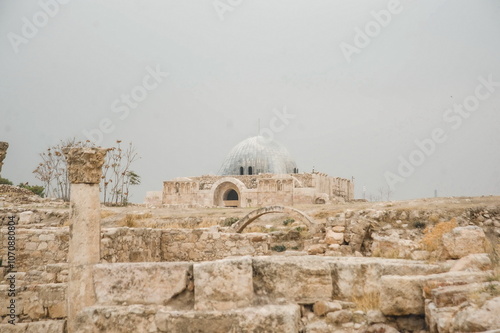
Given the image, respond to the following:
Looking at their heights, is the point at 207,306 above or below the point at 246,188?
below

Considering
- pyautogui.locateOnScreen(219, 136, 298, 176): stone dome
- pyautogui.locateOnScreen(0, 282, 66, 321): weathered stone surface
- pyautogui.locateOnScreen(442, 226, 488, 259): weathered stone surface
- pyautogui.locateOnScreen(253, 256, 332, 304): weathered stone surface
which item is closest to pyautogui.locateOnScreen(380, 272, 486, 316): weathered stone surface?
pyautogui.locateOnScreen(253, 256, 332, 304): weathered stone surface

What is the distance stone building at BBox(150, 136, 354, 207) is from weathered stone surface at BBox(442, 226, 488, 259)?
2802 centimetres

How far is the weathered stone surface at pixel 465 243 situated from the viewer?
4070 millimetres

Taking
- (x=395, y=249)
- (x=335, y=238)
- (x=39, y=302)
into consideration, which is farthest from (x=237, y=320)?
(x=335, y=238)

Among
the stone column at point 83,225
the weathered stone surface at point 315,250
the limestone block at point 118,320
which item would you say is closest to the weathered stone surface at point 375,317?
the limestone block at point 118,320

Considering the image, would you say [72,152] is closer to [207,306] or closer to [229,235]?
[207,306]

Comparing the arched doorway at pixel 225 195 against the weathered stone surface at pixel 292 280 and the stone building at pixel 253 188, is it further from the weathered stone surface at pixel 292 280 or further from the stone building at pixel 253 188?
the weathered stone surface at pixel 292 280

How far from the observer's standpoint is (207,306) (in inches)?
134

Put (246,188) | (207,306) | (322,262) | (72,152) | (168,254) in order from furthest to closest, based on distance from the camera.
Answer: (246,188) < (168,254) < (72,152) < (322,262) < (207,306)

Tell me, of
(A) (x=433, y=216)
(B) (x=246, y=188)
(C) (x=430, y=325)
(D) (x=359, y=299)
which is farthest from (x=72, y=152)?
(B) (x=246, y=188)

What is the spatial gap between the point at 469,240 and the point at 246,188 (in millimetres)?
30763

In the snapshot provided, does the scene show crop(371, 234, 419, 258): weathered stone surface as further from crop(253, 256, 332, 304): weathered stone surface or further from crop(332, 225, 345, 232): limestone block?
crop(332, 225, 345, 232): limestone block

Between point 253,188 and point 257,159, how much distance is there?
7535 millimetres

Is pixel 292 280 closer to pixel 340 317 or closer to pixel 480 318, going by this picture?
pixel 340 317
